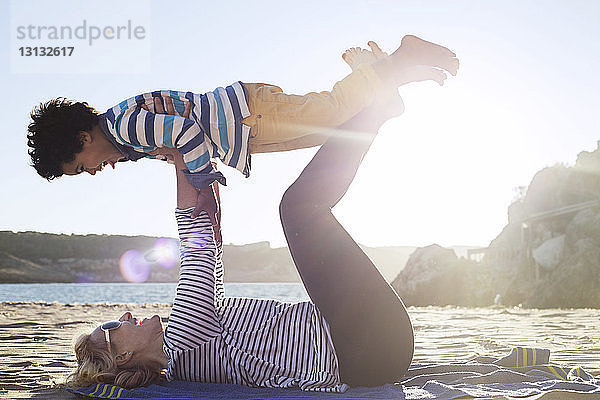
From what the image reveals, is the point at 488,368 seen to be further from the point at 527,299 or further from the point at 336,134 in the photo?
the point at 527,299

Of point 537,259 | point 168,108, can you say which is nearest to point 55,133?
point 168,108

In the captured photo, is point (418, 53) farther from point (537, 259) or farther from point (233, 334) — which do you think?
point (537, 259)

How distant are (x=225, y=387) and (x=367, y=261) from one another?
2.50 feet

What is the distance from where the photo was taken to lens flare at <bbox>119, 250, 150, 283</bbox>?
58469mm

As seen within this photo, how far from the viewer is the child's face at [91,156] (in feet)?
9.06

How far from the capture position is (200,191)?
230 centimetres

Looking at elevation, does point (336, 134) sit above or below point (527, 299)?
above

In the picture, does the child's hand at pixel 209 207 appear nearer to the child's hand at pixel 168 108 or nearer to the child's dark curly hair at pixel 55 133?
the child's hand at pixel 168 108

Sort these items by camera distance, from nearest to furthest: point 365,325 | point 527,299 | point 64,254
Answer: point 365,325 → point 527,299 → point 64,254

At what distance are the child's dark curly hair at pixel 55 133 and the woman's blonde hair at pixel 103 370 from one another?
2.90ft

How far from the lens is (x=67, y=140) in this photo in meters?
2.72

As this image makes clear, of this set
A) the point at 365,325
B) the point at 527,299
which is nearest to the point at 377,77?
the point at 365,325

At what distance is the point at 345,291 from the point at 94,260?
201ft

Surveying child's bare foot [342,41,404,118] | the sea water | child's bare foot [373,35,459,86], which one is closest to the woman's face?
child's bare foot [342,41,404,118]
